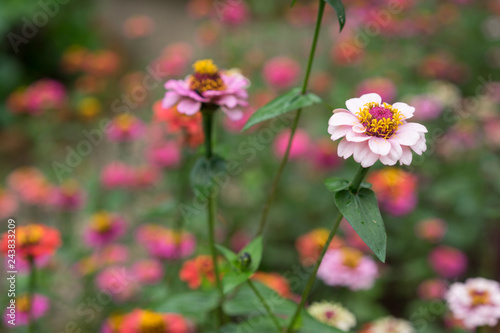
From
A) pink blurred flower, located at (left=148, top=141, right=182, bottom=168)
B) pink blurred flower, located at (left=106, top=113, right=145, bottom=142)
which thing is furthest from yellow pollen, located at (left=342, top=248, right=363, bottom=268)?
pink blurred flower, located at (left=106, top=113, right=145, bottom=142)

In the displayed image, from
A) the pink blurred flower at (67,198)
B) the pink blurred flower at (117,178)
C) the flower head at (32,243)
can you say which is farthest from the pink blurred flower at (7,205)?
the flower head at (32,243)

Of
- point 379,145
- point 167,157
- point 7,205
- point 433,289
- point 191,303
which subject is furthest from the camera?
point 7,205

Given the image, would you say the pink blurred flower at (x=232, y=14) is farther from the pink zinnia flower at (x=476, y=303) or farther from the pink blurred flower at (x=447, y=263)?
the pink zinnia flower at (x=476, y=303)

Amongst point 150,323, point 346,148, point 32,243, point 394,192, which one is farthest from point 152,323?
point 394,192

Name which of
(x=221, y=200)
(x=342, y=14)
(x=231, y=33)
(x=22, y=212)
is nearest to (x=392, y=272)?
(x=221, y=200)

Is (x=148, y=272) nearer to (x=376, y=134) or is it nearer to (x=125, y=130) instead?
(x=125, y=130)

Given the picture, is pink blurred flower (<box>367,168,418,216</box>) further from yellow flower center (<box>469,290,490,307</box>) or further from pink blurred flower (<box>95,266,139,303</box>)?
pink blurred flower (<box>95,266,139,303</box>)
